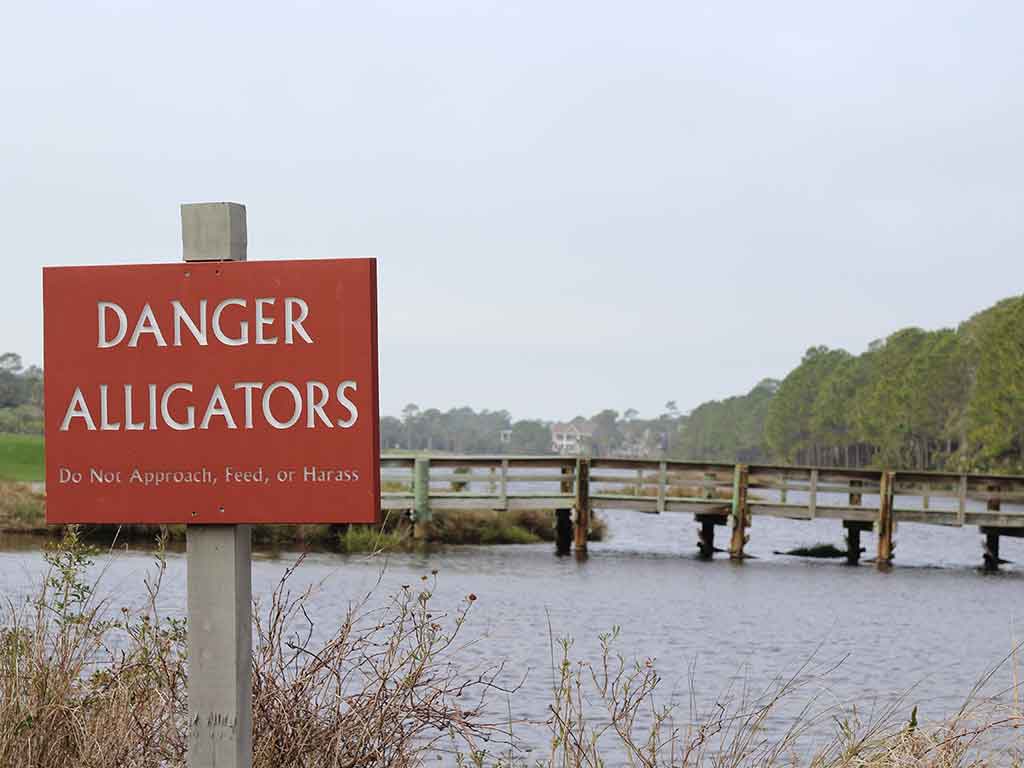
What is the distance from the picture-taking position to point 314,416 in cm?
400

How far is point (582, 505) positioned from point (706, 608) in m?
6.58

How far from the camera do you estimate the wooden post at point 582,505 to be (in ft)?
82.7

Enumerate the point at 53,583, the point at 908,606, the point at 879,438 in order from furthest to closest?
1. the point at 879,438
2. the point at 908,606
3. the point at 53,583

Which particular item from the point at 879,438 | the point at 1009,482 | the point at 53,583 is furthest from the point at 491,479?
the point at 879,438

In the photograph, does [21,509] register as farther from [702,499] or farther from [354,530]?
[702,499]

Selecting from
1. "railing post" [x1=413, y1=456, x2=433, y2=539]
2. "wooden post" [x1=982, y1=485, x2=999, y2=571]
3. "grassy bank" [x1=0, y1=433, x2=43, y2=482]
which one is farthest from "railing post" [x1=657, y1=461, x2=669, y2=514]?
"grassy bank" [x1=0, y1=433, x2=43, y2=482]

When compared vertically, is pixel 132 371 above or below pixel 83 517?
above

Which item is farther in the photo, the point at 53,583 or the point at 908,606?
the point at 908,606

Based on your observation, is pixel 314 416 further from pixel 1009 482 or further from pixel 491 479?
pixel 1009 482

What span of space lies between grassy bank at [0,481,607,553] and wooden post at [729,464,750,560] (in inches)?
166

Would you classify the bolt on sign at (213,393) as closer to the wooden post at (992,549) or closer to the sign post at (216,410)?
the sign post at (216,410)

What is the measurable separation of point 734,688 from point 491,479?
13.0 m

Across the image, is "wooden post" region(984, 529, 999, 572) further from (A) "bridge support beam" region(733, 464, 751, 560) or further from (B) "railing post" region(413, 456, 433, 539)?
(B) "railing post" region(413, 456, 433, 539)

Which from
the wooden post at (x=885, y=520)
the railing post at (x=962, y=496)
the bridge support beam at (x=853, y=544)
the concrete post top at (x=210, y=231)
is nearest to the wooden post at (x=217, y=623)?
the concrete post top at (x=210, y=231)
